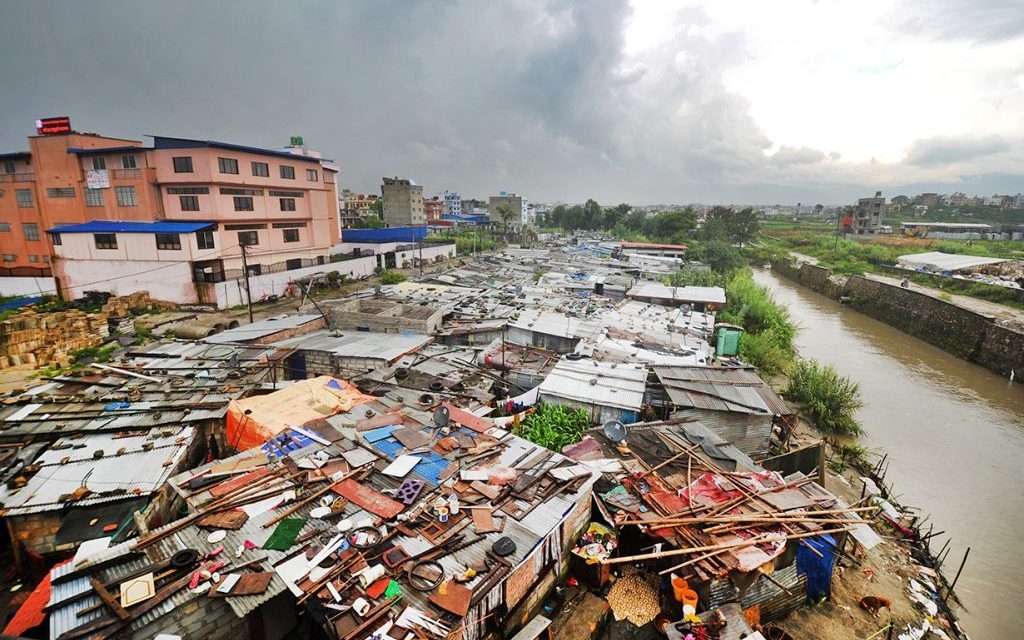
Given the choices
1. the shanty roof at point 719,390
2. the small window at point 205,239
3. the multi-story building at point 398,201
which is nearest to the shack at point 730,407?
the shanty roof at point 719,390

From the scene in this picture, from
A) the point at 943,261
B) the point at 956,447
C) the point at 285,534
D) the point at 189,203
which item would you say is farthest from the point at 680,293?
the point at 189,203

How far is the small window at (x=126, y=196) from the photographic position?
33375mm

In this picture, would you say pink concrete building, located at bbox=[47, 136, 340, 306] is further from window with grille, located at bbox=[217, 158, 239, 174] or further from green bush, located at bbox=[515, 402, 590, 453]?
green bush, located at bbox=[515, 402, 590, 453]

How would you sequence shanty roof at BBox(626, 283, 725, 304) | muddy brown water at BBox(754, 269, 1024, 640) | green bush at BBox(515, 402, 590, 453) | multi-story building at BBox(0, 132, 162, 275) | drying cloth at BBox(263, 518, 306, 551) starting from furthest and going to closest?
multi-story building at BBox(0, 132, 162, 275), shanty roof at BBox(626, 283, 725, 304), green bush at BBox(515, 402, 590, 453), muddy brown water at BBox(754, 269, 1024, 640), drying cloth at BBox(263, 518, 306, 551)

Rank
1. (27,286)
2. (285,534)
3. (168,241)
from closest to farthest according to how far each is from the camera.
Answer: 1. (285,534)
2. (168,241)
3. (27,286)

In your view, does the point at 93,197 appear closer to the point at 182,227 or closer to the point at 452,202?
the point at 182,227

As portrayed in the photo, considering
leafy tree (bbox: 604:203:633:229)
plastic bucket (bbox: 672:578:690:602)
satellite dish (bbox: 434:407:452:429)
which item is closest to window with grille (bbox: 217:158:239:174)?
satellite dish (bbox: 434:407:452:429)

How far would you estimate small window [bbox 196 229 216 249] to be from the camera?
30969 millimetres

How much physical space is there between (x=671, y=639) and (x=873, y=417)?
2041cm

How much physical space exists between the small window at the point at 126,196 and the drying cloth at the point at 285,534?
3783cm

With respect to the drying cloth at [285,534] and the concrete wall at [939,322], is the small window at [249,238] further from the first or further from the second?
the concrete wall at [939,322]

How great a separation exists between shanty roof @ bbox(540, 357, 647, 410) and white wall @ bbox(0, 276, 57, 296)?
126 ft

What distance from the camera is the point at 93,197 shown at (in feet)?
112

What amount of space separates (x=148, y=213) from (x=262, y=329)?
2244cm
